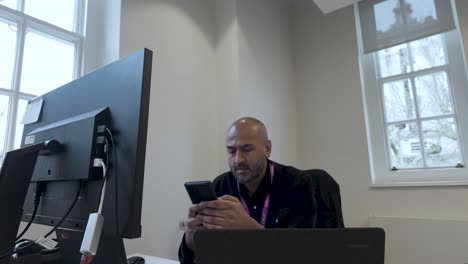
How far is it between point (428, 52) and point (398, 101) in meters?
0.45

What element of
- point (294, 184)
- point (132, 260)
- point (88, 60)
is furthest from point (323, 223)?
point (88, 60)

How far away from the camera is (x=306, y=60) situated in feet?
9.98

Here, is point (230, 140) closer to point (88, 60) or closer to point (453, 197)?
point (88, 60)

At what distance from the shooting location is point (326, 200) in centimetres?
150

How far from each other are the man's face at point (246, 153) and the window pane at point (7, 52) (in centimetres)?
120

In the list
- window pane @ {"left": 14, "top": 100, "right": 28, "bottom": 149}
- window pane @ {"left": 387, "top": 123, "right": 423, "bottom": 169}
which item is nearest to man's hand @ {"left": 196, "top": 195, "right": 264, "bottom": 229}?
window pane @ {"left": 14, "top": 100, "right": 28, "bottom": 149}

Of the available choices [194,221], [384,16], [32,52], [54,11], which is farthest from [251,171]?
[384,16]

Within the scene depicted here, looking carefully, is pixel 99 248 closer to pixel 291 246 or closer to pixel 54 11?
pixel 291 246

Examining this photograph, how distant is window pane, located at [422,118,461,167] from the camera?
2301mm

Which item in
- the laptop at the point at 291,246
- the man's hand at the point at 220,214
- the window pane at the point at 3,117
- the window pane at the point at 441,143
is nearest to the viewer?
the laptop at the point at 291,246

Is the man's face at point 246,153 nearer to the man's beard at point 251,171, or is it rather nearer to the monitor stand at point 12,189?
the man's beard at point 251,171

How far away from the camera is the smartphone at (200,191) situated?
2.28 ft

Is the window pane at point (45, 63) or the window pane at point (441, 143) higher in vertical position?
the window pane at point (45, 63)

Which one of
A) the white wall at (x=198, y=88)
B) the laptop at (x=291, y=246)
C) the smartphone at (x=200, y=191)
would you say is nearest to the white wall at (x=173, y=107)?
the white wall at (x=198, y=88)
